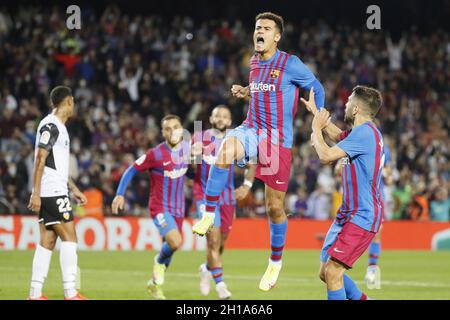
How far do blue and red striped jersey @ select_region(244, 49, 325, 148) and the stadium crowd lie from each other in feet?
38.2

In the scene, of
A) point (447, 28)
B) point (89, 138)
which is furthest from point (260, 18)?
point (447, 28)

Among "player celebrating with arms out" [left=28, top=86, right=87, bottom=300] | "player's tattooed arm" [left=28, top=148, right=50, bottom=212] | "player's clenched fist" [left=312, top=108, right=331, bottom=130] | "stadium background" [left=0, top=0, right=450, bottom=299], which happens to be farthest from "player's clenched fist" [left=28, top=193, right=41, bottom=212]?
"stadium background" [left=0, top=0, right=450, bottom=299]

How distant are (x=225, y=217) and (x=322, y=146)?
4.74 metres

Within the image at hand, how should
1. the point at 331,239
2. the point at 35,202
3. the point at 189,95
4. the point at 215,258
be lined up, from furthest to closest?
the point at 189,95, the point at 215,258, the point at 35,202, the point at 331,239

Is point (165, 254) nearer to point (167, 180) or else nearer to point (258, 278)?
point (167, 180)

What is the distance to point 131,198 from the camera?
71.0 ft

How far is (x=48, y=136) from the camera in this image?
10.1 metres

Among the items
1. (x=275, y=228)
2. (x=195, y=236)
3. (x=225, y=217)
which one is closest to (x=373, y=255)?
(x=225, y=217)

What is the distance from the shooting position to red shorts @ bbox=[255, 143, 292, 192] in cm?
964

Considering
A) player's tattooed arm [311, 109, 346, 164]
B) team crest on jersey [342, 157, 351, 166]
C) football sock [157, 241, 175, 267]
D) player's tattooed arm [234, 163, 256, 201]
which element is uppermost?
player's tattooed arm [311, 109, 346, 164]

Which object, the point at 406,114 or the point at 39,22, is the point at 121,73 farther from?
the point at 406,114

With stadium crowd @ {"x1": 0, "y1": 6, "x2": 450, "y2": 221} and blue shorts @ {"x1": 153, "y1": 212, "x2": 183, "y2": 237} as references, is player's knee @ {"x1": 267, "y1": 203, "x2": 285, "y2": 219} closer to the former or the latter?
blue shorts @ {"x1": 153, "y1": 212, "x2": 183, "y2": 237}

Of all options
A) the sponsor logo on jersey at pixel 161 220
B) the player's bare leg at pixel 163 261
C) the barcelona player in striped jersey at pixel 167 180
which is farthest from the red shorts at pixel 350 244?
the sponsor logo on jersey at pixel 161 220

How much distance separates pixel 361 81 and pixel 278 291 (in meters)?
16.3
